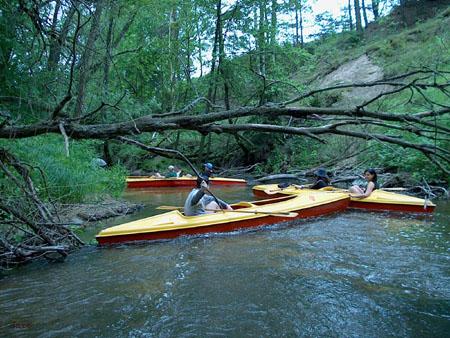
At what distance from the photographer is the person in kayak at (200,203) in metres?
7.05

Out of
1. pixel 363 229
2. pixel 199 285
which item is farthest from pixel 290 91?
pixel 199 285

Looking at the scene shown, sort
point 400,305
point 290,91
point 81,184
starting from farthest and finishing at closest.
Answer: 1. point 290,91
2. point 81,184
3. point 400,305

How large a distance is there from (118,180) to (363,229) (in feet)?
19.2

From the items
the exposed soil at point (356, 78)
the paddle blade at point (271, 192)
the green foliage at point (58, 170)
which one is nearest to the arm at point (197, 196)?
the green foliage at point (58, 170)

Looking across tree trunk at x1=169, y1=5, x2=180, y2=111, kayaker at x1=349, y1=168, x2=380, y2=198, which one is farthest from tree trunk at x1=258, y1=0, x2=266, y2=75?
kayaker at x1=349, y1=168, x2=380, y2=198

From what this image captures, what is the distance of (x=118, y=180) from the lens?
10.2 metres

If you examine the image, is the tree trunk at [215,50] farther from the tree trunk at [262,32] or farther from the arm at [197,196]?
the arm at [197,196]

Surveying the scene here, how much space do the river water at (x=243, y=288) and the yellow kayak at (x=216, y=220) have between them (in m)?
0.19

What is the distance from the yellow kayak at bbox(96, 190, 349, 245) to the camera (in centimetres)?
662

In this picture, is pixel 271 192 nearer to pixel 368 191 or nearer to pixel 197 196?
pixel 368 191

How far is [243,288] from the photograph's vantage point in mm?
4516

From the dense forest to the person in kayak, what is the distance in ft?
4.53

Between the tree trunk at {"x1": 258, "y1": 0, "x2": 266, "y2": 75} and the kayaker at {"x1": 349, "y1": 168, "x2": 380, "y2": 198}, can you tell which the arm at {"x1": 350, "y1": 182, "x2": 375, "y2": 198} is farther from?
the tree trunk at {"x1": 258, "y1": 0, "x2": 266, "y2": 75}

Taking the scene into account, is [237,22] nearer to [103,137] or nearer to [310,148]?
[310,148]
